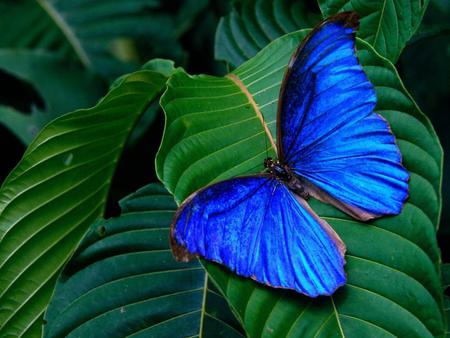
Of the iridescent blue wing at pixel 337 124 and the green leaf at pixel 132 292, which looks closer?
the iridescent blue wing at pixel 337 124

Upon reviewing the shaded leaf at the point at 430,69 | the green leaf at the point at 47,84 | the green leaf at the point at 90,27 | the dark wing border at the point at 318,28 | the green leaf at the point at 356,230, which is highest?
the green leaf at the point at 90,27

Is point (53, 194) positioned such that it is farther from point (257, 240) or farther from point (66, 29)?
point (66, 29)

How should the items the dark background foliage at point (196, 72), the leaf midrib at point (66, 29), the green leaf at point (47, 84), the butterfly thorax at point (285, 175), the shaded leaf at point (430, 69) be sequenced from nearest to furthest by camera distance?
the butterfly thorax at point (285, 175) < the dark background foliage at point (196, 72) < the green leaf at point (47, 84) < the shaded leaf at point (430, 69) < the leaf midrib at point (66, 29)

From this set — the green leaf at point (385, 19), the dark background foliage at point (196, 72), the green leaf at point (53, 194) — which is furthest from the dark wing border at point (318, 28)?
the dark background foliage at point (196, 72)

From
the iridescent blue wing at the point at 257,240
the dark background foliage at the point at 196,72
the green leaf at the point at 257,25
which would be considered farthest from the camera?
the dark background foliage at the point at 196,72

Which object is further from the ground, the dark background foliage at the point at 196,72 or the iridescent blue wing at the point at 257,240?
the dark background foliage at the point at 196,72

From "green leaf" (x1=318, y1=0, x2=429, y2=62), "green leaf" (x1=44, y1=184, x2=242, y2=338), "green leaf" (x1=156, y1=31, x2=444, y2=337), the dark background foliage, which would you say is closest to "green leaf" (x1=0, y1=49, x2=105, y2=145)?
the dark background foliage

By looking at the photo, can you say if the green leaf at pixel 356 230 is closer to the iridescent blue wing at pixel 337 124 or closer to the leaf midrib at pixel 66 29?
the iridescent blue wing at pixel 337 124

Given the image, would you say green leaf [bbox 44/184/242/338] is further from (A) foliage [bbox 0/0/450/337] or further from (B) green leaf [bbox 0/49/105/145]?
(B) green leaf [bbox 0/49/105/145]
